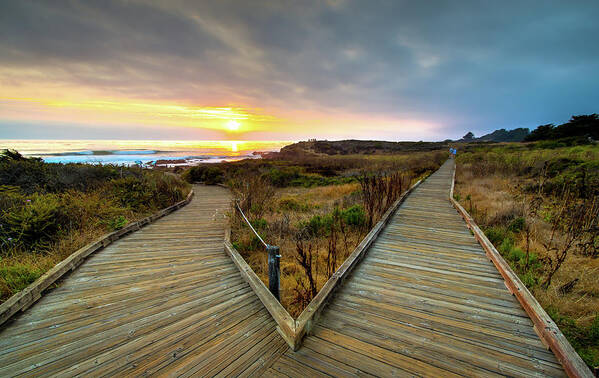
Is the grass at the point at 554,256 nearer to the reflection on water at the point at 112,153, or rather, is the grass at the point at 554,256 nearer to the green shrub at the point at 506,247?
the green shrub at the point at 506,247

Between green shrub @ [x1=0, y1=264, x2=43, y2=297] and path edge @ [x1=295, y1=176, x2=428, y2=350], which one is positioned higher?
green shrub @ [x1=0, y1=264, x2=43, y2=297]

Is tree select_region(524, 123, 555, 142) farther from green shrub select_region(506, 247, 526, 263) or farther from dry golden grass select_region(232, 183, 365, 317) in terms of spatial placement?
dry golden grass select_region(232, 183, 365, 317)

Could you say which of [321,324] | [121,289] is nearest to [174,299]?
[121,289]

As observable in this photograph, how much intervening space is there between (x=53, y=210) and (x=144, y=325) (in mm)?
4900

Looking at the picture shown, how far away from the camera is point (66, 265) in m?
4.08

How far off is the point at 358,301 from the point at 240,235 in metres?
3.82

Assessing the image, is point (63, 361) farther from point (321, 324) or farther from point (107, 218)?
point (107, 218)

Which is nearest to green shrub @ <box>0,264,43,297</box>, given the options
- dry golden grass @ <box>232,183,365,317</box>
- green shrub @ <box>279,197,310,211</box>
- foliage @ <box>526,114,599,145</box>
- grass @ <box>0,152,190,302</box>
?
grass @ <box>0,152,190,302</box>

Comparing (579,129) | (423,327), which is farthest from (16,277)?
(579,129)

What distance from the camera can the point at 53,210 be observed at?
5.47 meters

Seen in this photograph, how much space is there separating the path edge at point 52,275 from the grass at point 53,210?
0.22 metres

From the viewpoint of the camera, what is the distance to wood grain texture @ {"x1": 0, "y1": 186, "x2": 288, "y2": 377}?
2.33 metres

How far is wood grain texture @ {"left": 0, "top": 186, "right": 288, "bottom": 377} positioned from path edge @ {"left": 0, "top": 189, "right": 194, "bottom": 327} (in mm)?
100

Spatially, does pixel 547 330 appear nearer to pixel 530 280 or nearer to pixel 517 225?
pixel 530 280
